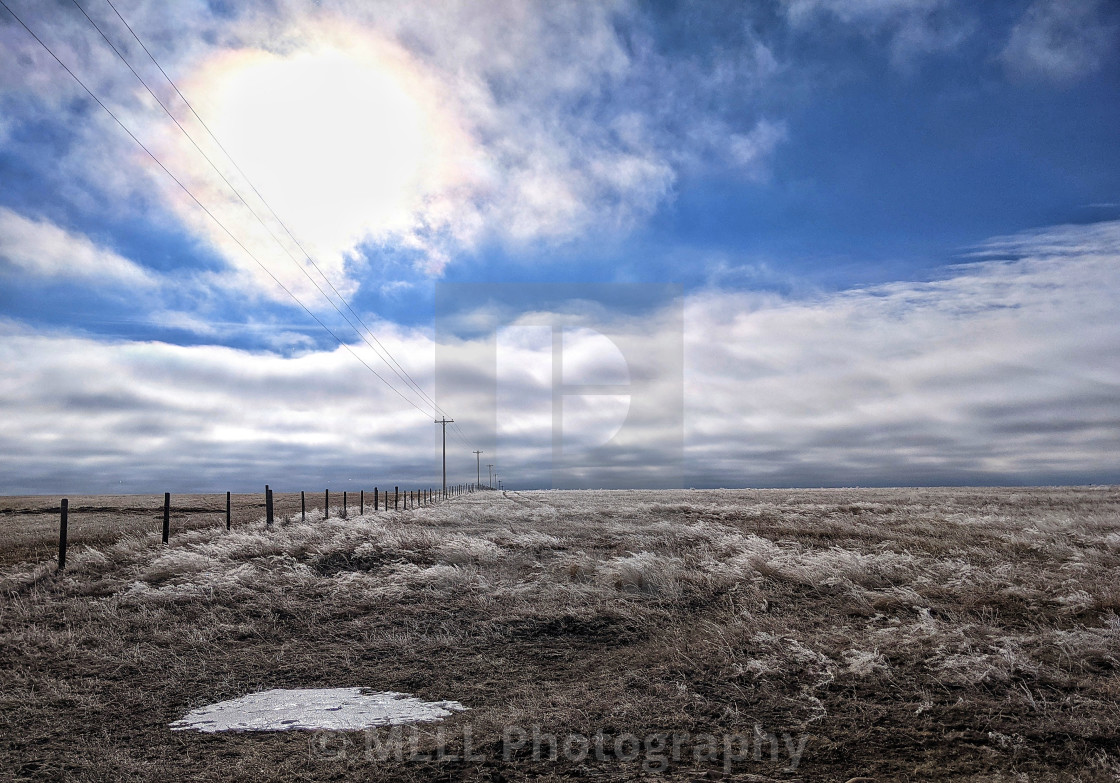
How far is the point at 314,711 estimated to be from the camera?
696cm

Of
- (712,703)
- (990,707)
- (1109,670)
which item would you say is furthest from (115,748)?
(1109,670)

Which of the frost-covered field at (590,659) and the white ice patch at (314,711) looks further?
the white ice patch at (314,711)

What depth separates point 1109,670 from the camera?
6926 millimetres

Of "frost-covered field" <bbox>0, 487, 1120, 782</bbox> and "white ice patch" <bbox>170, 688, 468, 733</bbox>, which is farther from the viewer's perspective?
"white ice patch" <bbox>170, 688, 468, 733</bbox>

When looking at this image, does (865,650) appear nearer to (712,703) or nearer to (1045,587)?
(712,703)

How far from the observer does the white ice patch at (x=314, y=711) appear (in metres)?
6.54

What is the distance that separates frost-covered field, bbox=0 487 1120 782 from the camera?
5535 mm

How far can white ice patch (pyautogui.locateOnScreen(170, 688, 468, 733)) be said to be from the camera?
6.54 m

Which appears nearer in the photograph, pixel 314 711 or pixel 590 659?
pixel 314 711

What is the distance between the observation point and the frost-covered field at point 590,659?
5535mm

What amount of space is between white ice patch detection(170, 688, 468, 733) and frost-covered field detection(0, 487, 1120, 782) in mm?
269

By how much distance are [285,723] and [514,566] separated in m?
8.54

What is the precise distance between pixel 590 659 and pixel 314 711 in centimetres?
352

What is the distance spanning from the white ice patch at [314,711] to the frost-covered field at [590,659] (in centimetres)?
27
